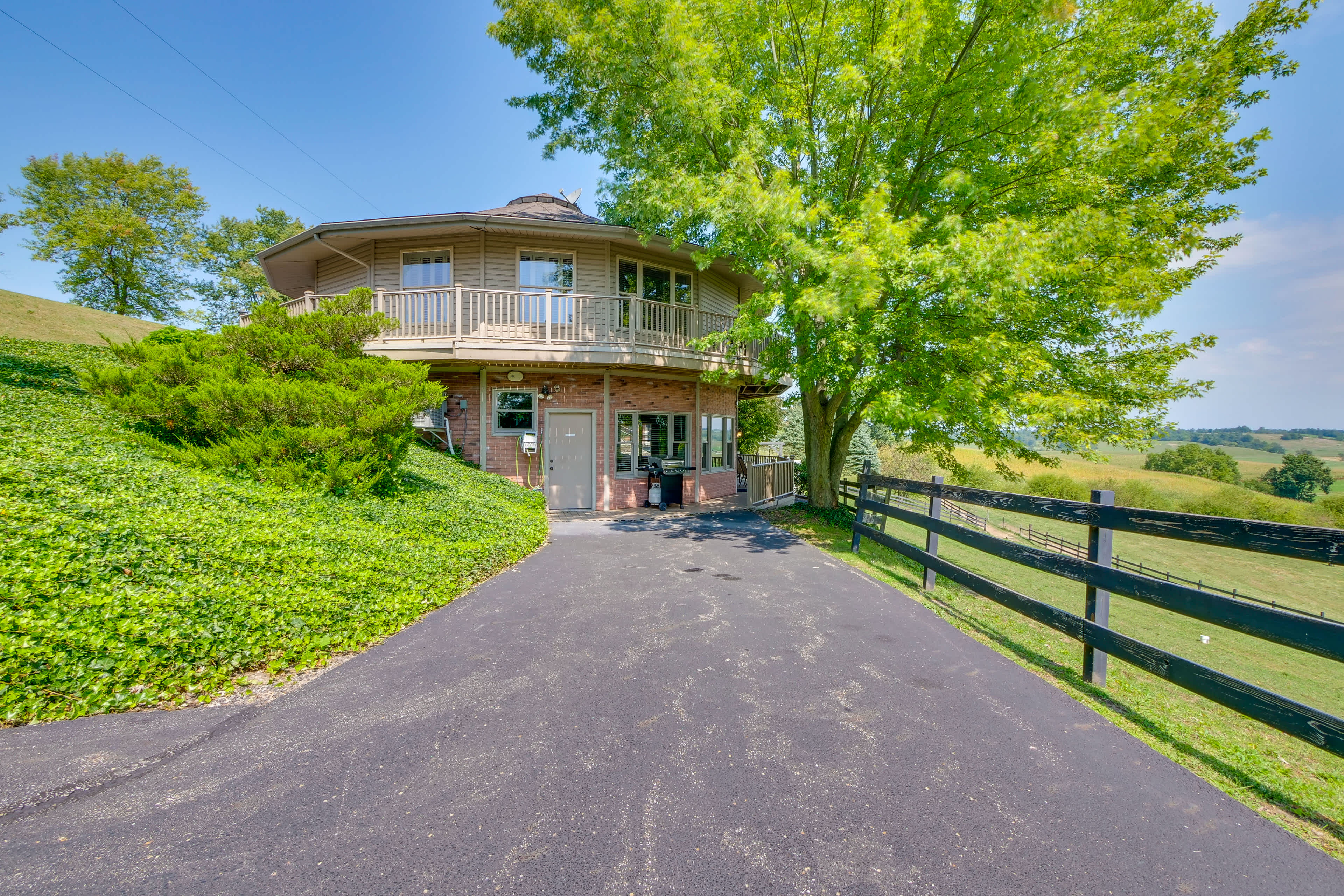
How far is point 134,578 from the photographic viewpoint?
10.0 ft

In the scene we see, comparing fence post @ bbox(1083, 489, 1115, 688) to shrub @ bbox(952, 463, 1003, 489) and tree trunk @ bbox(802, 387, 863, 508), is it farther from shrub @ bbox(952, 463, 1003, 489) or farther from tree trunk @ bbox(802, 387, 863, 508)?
tree trunk @ bbox(802, 387, 863, 508)

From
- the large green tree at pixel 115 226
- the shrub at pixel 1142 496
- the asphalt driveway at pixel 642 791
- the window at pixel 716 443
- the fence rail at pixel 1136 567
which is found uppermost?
the large green tree at pixel 115 226

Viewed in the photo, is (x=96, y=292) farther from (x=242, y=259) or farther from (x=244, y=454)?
(x=244, y=454)

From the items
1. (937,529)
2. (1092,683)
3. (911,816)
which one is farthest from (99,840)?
(937,529)

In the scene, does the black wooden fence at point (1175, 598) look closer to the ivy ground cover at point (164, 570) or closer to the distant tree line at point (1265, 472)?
the ivy ground cover at point (164, 570)

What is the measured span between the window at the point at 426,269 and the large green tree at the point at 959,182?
5.04 metres

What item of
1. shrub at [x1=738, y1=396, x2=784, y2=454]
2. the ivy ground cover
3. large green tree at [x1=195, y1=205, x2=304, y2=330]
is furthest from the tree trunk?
large green tree at [x1=195, y1=205, x2=304, y2=330]

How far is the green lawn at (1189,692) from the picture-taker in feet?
7.41

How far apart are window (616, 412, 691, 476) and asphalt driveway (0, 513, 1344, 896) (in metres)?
7.56

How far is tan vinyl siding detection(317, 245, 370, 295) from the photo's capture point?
1127cm

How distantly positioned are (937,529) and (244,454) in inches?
292

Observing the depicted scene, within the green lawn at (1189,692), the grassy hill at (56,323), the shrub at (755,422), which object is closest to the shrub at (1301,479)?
the green lawn at (1189,692)

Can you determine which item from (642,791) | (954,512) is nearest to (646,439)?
(642,791)

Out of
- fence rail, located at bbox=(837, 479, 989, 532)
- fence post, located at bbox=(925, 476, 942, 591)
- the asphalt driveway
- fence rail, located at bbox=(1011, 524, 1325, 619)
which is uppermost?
fence post, located at bbox=(925, 476, 942, 591)
